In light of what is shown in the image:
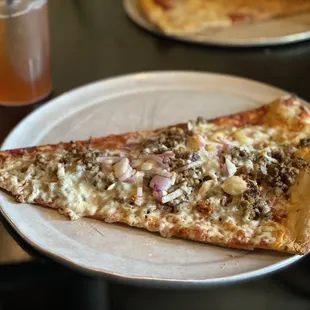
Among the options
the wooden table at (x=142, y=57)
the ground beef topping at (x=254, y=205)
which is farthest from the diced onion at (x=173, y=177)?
the wooden table at (x=142, y=57)

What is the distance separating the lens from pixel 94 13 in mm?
1607

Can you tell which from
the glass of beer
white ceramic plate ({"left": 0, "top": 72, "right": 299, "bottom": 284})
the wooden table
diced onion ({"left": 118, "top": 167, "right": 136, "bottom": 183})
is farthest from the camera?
the wooden table

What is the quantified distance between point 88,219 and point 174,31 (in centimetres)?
67

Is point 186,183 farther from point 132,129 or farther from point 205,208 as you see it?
point 132,129

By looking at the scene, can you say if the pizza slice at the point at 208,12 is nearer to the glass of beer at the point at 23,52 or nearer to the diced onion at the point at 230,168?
the glass of beer at the point at 23,52

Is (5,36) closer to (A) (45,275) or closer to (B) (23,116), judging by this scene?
(B) (23,116)

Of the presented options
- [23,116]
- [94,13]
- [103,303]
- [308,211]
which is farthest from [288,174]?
[94,13]

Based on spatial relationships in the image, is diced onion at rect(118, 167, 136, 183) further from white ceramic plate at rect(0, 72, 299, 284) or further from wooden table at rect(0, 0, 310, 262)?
wooden table at rect(0, 0, 310, 262)

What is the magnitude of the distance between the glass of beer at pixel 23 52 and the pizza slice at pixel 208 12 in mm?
345

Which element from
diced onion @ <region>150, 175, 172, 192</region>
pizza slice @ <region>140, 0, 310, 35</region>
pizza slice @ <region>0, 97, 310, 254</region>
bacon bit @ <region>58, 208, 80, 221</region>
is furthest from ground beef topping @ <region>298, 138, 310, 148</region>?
pizza slice @ <region>140, 0, 310, 35</region>

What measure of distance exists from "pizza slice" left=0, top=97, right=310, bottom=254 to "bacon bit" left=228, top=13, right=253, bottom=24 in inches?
20.2

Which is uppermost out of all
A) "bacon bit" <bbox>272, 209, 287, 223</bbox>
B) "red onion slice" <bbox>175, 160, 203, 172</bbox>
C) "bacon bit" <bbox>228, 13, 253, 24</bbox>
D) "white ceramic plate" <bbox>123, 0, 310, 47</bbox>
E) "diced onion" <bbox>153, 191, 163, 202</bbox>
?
"bacon bit" <bbox>228, 13, 253, 24</bbox>

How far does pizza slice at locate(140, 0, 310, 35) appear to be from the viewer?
1.44 m

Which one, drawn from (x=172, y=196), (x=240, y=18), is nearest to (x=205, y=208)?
(x=172, y=196)
